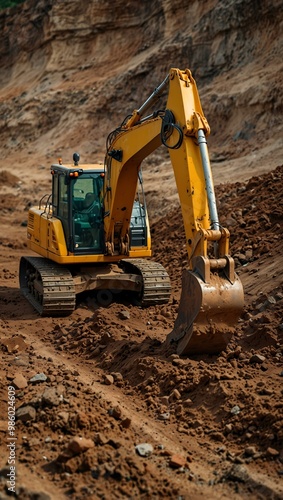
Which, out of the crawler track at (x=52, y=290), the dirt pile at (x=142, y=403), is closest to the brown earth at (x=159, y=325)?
the dirt pile at (x=142, y=403)

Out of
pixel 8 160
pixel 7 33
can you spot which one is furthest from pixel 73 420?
pixel 7 33

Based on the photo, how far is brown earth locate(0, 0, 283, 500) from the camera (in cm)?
747

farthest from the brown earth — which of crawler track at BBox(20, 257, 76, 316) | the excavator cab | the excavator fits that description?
the excavator cab

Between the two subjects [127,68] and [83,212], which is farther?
[127,68]

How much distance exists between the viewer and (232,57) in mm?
25328

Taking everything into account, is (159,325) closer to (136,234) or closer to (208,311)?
(136,234)

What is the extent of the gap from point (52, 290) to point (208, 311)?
388 cm

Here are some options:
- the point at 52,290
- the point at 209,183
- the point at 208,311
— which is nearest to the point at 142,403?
the point at 208,311

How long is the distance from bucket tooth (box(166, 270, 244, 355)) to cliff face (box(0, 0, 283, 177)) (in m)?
10.6

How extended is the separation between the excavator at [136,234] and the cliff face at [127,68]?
768cm

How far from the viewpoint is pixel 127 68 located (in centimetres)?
2967

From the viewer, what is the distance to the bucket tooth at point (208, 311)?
30.7 feet

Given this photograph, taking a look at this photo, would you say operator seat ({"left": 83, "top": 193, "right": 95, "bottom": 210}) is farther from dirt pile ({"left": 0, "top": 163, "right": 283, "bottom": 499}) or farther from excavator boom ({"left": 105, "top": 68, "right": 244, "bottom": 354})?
excavator boom ({"left": 105, "top": 68, "right": 244, "bottom": 354})

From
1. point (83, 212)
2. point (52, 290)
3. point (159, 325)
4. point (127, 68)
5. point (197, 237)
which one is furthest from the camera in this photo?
point (127, 68)
